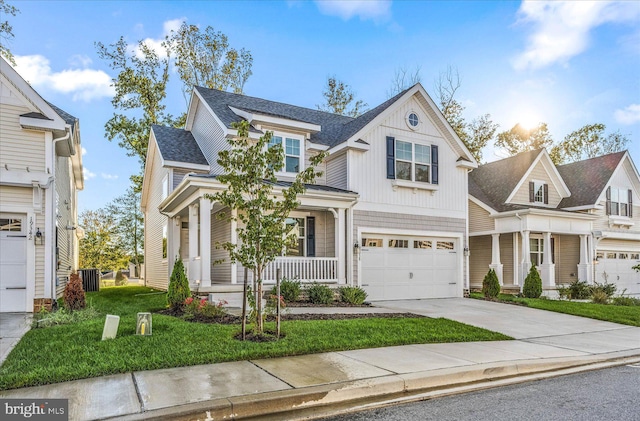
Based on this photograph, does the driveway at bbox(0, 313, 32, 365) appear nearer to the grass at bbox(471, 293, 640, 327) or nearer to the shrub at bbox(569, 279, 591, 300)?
the grass at bbox(471, 293, 640, 327)

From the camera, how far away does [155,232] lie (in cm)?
2122

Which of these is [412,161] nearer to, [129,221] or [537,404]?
[537,404]

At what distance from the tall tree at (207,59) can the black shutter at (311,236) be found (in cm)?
1546

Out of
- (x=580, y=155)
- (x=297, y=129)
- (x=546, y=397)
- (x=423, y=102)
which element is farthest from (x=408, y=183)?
(x=580, y=155)

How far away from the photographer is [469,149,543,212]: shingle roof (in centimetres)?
2094

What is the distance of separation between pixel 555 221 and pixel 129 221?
99.4 feet

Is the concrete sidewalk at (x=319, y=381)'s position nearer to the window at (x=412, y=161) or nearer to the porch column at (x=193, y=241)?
the porch column at (x=193, y=241)

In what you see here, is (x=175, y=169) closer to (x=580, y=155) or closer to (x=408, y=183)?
(x=408, y=183)

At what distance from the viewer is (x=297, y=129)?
15406 mm

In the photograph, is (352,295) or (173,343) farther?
(352,295)

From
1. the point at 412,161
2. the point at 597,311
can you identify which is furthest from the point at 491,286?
the point at 412,161

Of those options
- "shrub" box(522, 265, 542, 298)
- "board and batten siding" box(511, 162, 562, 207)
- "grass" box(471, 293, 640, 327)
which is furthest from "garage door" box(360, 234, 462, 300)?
"board and batten siding" box(511, 162, 562, 207)

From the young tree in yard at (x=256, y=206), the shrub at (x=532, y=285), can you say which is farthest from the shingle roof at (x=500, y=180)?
the young tree in yard at (x=256, y=206)

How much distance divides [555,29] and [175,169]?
47.4 feet
